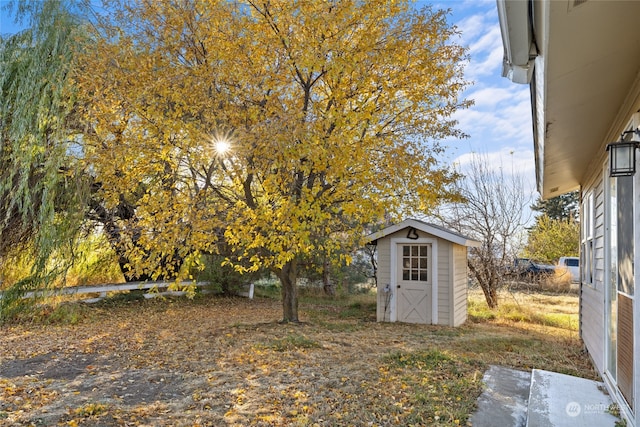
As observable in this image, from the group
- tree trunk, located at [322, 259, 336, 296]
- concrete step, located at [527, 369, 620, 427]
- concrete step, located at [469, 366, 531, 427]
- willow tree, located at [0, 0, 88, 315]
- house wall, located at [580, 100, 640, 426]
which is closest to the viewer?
house wall, located at [580, 100, 640, 426]

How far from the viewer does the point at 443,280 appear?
959cm

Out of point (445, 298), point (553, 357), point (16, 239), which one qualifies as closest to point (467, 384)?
point (553, 357)

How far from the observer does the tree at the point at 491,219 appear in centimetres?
1193

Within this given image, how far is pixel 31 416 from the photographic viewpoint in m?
3.76

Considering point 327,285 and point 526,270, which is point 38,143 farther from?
point 526,270

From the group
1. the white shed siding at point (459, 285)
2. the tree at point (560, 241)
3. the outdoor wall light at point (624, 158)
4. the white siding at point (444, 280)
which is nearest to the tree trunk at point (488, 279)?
the white shed siding at point (459, 285)

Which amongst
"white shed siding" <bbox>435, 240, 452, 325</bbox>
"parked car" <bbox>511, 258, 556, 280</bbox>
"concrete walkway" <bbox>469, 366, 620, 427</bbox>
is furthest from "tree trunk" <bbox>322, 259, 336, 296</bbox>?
"concrete walkway" <bbox>469, 366, 620, 427</bbox>

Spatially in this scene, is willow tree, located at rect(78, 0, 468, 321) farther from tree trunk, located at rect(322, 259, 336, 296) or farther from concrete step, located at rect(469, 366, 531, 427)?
tree trunk, located at rect(322, 259, 336, 296)

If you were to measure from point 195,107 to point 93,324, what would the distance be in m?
5.10

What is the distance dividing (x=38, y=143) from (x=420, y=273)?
7913 millimetres

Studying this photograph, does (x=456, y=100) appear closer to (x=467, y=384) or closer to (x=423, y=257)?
(x=423, y=257)

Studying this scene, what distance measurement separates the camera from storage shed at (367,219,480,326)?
954 cm

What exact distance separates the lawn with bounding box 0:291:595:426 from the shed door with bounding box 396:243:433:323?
676mm

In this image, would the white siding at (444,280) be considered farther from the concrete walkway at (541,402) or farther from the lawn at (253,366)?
the concrete walkway at (541,402)
